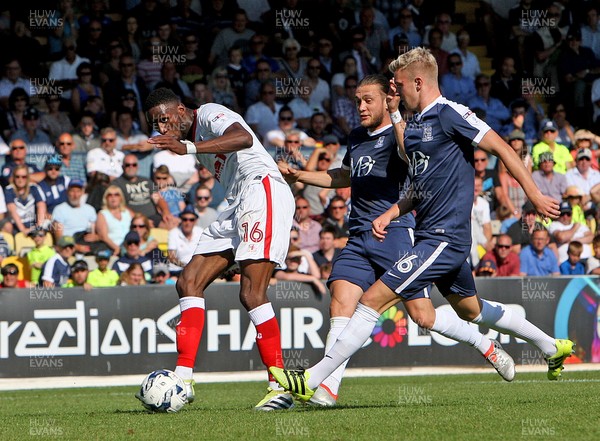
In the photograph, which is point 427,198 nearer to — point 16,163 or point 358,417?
point 358,417

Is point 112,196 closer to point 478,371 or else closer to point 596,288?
point 478,371

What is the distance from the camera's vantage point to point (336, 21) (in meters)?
20.0

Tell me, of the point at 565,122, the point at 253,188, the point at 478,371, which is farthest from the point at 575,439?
the point at 565,122

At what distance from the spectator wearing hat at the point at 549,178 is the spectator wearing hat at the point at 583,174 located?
1.03ft

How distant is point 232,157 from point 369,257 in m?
1.32

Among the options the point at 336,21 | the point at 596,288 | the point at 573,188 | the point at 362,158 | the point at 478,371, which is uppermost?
the point at 336,21

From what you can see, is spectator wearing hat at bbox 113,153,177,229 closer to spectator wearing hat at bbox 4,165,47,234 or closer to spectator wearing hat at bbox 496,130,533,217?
spectator wearing hat at bbox 4,165,47,234

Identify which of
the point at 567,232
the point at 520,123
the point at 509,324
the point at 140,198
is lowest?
the point at 567,232

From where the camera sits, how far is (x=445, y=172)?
739 centimetres

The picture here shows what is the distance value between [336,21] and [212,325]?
7.87 meters

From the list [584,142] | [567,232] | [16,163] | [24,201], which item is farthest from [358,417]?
[584,142]

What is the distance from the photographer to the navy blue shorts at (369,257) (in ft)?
27.7

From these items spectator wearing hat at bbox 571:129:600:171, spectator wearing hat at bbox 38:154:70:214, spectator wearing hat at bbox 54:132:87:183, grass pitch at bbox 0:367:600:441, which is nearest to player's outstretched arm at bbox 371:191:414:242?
grass pitch at bbox 0:367:600:441

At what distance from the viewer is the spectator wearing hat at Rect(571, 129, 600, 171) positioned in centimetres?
1762
